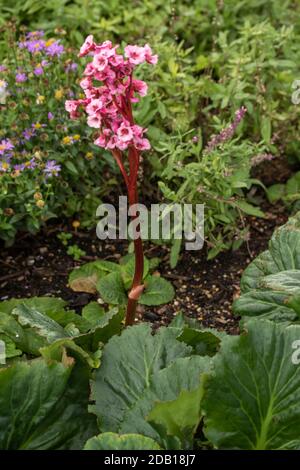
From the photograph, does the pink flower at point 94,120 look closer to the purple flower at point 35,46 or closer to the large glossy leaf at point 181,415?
the large glossy leaf at point 181,415

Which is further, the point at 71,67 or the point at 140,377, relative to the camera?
the point at 71,67

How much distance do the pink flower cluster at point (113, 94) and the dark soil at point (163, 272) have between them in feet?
4.12

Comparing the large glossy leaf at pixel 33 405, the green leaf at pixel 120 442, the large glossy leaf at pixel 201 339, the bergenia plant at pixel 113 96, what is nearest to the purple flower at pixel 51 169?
the bergenia plant at pixel 113 96

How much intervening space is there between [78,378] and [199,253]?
5.46 feet

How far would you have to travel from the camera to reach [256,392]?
2453mm

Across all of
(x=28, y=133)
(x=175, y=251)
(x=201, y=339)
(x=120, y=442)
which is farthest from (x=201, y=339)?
(x=28, y=133)

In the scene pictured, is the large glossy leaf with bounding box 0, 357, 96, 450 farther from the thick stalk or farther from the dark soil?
the dark soil

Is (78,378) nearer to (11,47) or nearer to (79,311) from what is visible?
(79,311)

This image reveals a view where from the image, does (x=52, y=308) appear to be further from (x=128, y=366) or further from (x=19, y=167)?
(x=128, y=366)

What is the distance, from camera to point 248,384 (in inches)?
96.3

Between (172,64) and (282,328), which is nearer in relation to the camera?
(282,328)

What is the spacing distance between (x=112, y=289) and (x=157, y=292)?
0.69 ft

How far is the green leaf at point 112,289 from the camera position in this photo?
12.4ft

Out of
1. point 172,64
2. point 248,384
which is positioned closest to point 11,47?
point 172,64
